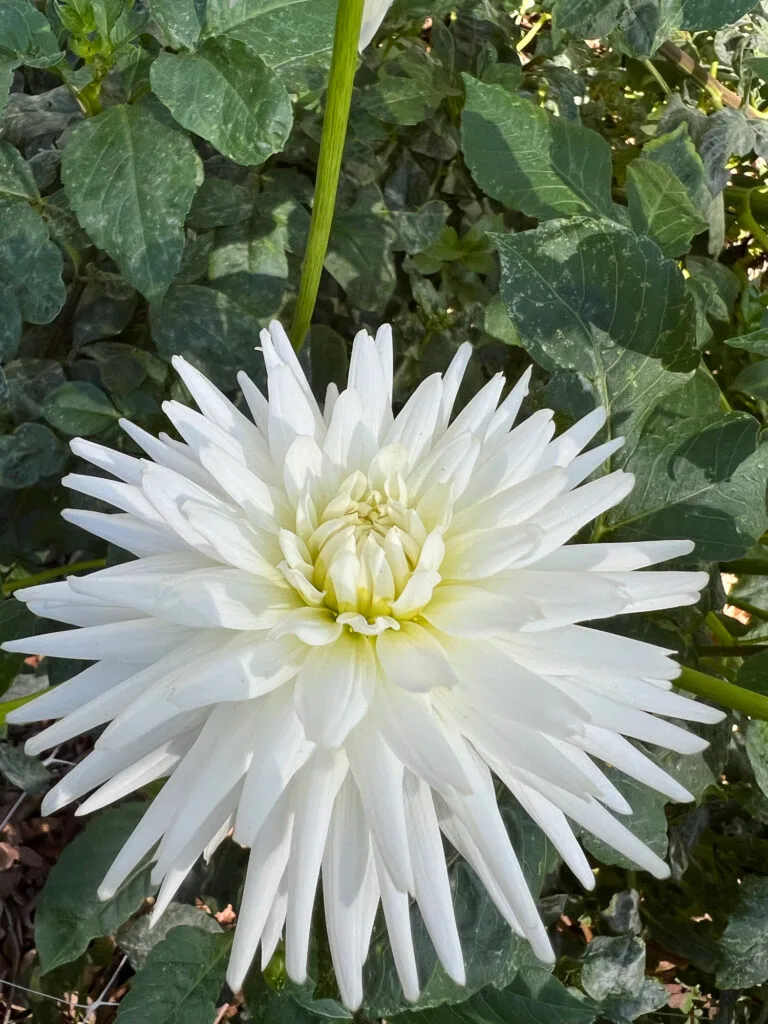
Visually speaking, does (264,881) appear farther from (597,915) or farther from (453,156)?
(453,156)

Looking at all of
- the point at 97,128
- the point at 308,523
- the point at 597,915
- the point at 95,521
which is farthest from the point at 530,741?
the point at 597,915

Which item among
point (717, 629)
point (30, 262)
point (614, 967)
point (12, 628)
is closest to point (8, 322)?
point (30, 262)

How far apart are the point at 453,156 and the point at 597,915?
92 centimetres

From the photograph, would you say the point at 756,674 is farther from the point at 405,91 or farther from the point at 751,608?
the point at 405,91

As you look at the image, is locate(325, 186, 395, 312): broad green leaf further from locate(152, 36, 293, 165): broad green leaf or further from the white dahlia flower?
the white dahlia flower

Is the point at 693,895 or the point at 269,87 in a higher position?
Result: the point at 269,87

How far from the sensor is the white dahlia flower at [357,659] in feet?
1.49

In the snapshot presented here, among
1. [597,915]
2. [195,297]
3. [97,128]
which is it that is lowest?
[597,915]

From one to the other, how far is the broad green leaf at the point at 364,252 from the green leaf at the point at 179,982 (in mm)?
646

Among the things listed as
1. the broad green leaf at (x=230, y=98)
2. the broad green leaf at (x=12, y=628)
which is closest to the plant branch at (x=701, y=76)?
the broad green leaf at (x=230, y=98)

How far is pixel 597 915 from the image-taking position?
1.03 metres

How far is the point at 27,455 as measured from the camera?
2.76 feet

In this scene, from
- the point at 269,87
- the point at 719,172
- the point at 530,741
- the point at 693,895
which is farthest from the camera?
the point at 693,895

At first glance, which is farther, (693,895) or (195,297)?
(693,895)
